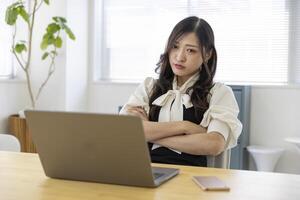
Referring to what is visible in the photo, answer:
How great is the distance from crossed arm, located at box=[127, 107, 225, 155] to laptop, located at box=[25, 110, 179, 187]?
0.45m

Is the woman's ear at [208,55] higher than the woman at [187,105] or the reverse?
higher

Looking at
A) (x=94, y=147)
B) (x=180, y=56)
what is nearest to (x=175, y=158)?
(x=180, y=56)

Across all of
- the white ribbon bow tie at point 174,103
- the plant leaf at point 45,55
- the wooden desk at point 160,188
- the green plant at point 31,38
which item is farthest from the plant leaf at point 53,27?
the wooden desk at point 160,188

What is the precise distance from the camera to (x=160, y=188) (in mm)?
1121

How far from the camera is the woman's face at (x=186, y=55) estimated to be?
1.88 m

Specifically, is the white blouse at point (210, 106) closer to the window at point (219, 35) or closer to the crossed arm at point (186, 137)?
the crossed arm at point (186, 137)

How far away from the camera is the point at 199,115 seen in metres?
1.81

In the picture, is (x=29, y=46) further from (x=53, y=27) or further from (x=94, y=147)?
(x=94, y=147)

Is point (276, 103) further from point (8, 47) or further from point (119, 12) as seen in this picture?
point (8, 47)

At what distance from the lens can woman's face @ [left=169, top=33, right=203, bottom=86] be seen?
1.88 metres

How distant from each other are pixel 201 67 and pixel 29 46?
7.92 feet

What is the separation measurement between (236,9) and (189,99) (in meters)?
2.24

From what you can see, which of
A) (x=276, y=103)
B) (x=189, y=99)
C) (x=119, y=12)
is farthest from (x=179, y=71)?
(x=119, y=12)

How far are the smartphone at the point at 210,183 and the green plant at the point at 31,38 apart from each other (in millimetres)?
2830
